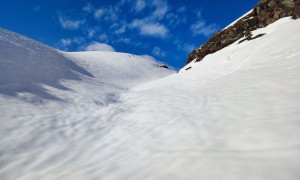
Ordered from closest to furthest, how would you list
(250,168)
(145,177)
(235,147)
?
(250,168) < (145,177) < (235,147)

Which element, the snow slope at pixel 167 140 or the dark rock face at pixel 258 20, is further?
the dark rock face at pixel 258 20

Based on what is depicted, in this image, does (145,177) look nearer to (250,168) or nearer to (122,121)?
(250,168)

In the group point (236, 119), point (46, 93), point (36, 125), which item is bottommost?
point (236, 119)

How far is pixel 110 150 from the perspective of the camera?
4.50 metres

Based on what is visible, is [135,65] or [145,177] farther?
[135,65]

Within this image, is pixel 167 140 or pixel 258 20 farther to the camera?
pixel 258 20

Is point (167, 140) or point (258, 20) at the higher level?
point (258, 20)

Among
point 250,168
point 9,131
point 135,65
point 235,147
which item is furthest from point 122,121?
point 135,65

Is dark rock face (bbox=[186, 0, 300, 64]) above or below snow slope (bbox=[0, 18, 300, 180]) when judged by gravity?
above

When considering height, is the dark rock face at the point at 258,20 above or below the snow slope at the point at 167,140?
above

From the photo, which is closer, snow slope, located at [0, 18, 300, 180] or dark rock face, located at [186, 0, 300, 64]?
snow slope, located at [0, 18, 300, 180]

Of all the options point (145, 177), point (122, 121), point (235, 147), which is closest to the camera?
point (145, 177)

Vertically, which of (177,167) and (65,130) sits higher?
(65,130)

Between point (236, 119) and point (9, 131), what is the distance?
5139mm
